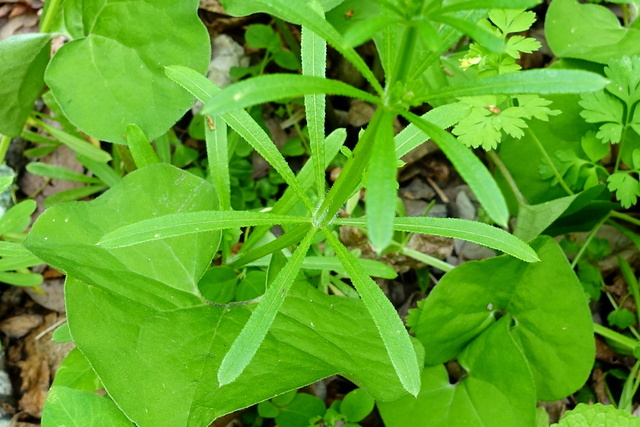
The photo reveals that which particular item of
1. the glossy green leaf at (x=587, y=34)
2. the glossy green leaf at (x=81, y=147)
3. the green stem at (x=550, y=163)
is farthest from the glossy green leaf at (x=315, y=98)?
the glossy green leaf at (x=587, y=34)

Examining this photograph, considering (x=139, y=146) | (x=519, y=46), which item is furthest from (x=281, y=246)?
(x=519, y=46)

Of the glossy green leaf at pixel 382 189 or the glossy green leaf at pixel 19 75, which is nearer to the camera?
the glossy green leaf at pixel 382 189

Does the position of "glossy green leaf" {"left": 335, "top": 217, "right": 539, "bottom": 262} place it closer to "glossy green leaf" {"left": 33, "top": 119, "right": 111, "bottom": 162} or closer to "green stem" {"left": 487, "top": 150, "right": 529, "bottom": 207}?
"green stem" {"left": 487, "top": 150, "right": 529, "bottom": 207}

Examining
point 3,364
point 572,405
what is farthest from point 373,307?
point 3,364

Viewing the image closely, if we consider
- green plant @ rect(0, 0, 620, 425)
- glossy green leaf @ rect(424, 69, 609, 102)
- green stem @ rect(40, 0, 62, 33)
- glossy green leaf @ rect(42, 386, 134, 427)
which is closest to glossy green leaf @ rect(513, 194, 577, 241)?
green plant @ rect(0, 0, 620, 425)

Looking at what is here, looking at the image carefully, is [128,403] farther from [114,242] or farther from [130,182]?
[130,182]

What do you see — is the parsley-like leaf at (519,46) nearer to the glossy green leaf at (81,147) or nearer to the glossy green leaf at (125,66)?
the glossy green leaf at (125,66)
